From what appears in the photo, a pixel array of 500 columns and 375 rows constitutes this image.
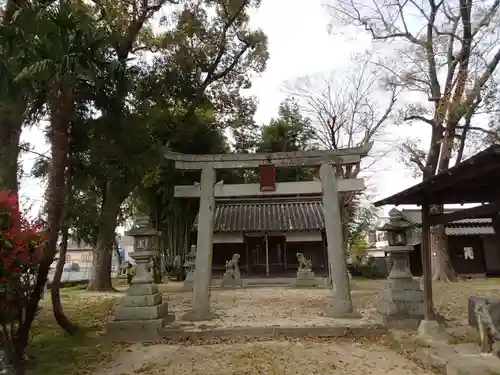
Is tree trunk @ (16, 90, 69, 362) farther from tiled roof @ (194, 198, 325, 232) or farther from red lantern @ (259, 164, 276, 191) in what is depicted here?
tiled roof @ (194, 198, 325, 232)

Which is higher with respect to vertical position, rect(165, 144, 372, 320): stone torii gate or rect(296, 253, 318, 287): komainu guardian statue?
rect(165, 144, 372, 320): stone torii gate

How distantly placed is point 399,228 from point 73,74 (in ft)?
24.0

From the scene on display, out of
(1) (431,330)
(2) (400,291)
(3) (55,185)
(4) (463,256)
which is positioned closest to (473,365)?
(1) (431,330)

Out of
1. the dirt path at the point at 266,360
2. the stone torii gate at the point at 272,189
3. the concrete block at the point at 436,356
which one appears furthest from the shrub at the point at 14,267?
the concrete block at the point at 436,356

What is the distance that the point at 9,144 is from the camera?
8562 millimetres

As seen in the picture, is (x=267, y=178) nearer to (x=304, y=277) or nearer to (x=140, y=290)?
(x=140, y=290)

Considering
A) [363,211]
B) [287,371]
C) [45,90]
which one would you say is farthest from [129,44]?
[363,211]

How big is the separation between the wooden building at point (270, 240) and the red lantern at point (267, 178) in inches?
485

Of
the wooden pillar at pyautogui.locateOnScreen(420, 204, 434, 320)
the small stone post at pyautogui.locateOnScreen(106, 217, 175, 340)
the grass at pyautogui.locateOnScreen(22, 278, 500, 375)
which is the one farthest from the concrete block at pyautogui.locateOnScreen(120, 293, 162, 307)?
the wooden pillar at pyautogui.locateOnScreen(420, 204, 434, 320)

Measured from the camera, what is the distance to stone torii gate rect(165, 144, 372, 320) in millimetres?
9367

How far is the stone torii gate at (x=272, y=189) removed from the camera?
369 inches

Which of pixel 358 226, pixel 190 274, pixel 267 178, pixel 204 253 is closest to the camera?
pixel 204 253

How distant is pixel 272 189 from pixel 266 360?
4.38 meters

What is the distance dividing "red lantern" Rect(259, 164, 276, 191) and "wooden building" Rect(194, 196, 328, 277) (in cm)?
1233
